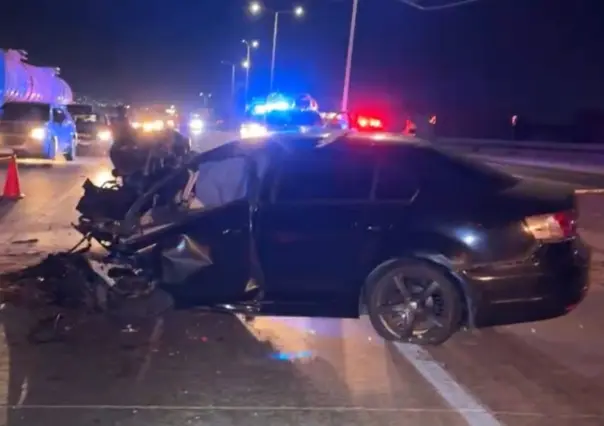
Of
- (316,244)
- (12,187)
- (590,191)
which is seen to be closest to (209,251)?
(316,244)

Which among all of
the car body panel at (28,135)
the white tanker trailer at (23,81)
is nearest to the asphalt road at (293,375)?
the car body panel at (28,135)

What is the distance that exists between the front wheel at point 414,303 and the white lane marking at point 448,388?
130 mm

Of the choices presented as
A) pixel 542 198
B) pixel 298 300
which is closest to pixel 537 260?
pixel 542 198

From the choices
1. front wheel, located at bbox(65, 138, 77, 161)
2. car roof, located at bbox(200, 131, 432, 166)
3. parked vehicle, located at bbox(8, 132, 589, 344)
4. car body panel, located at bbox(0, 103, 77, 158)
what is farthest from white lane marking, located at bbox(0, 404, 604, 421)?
front wheel, located at bbox(65, 138, 77, 161)

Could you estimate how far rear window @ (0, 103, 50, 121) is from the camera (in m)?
28.6

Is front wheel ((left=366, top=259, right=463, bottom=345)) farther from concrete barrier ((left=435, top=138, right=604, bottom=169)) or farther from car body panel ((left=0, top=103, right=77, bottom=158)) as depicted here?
concrete barrier ((left=435, top=138, right=604, bottom=169))

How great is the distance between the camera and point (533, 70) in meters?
62.9

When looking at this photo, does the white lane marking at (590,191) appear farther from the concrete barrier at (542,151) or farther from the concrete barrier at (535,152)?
the concrete barrier at (542,151)

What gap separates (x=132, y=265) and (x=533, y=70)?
58309 millimetres

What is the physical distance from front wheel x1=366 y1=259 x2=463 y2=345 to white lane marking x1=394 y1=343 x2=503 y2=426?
130mm

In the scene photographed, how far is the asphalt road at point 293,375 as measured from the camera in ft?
18.7

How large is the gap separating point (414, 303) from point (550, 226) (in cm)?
115

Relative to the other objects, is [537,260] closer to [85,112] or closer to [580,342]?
[580,342]

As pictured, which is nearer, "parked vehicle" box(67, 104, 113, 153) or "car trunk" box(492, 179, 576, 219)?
"car trunk" box(492, 179, 576, 219)
